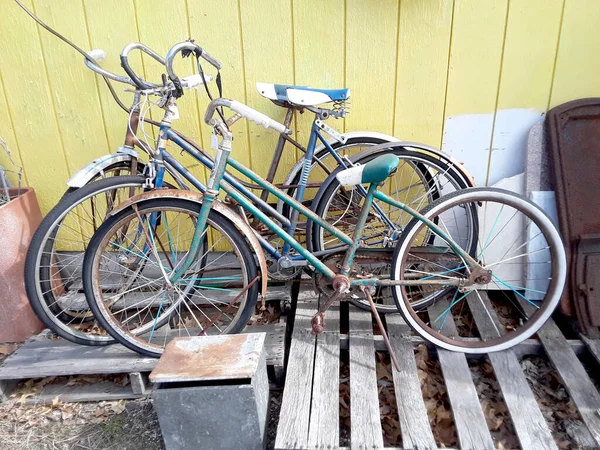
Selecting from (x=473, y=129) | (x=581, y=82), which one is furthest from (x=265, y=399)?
(x=581, y=82)

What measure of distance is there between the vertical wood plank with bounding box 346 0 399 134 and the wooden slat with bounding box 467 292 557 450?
1.20 meters

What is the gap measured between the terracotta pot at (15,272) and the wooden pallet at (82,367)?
159 millimetres

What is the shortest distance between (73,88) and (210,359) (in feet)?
5.88

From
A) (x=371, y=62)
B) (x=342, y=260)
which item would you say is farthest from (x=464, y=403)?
(x=371, y=62)

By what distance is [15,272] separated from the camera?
2.44 metres

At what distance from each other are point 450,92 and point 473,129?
0.25 metres

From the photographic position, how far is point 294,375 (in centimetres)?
205

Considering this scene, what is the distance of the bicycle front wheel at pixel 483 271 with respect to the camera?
2.10 m

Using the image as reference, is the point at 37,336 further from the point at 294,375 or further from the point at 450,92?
the point at 450,92

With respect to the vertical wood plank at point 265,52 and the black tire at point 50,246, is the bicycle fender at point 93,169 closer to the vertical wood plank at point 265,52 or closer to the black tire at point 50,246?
the black tire at point 50,246

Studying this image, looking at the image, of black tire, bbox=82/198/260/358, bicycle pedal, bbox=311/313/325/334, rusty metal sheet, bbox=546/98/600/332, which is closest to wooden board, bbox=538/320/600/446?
rusty metal sheet, bbox=546/98/600/332

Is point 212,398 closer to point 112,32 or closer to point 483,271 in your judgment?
point 483,271

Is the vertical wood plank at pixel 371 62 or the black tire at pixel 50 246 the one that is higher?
the vertical wood plank at pixel 371 62

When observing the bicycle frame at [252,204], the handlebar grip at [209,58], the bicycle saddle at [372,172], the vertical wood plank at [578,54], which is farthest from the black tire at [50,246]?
the vertical wood plank at [578,54]
